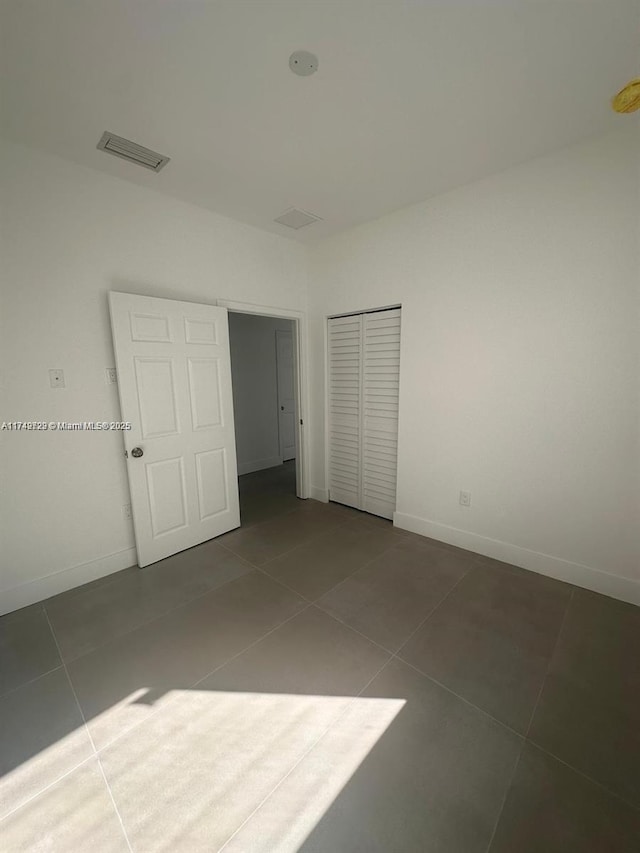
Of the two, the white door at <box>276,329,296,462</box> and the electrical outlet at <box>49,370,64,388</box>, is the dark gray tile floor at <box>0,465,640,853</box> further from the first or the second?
the white door at <box>276,329,296,462</box>

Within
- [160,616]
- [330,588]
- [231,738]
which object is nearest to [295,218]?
[330,588]

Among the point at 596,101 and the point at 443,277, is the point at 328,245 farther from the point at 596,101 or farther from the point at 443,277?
the point at 596,101

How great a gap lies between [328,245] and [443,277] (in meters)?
1.37

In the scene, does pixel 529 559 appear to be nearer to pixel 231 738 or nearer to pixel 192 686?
pixel 231 738

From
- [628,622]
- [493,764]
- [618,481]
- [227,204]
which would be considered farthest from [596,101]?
[493,764]

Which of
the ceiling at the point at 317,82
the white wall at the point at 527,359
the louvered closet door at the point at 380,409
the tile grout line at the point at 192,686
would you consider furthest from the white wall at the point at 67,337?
the white wall at the point at 527,359

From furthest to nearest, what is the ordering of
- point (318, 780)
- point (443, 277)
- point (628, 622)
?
point (443, 277)
point (628, 622)
point (318, 780)

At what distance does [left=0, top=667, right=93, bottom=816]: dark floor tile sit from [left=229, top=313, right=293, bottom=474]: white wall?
11.7ft

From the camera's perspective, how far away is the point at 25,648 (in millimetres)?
1859

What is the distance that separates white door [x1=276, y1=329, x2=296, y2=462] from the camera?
5395 millimetres

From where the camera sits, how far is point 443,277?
2.72 m

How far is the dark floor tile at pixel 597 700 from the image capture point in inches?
50.3

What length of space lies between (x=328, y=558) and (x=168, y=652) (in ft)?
4.23
